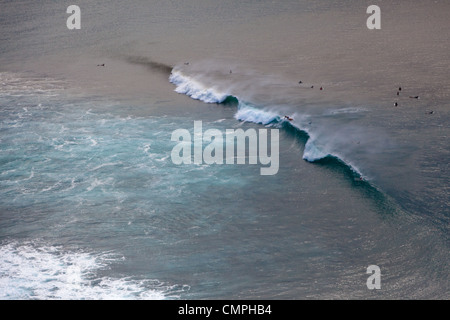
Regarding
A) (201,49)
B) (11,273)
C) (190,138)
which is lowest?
(11,273)

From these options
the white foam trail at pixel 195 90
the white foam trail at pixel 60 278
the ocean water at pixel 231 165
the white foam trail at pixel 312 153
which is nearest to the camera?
Answer: the white foam trail at pixel 60 278

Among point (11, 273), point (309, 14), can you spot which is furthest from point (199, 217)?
point (309, 14)

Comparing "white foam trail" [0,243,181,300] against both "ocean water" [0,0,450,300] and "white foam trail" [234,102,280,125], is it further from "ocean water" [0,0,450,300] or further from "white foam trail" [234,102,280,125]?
"white foam trail" [234,102,280,125]

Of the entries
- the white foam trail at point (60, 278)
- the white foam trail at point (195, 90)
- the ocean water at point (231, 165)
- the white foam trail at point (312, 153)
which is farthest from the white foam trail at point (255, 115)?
the white foam trail at point (60, 278)

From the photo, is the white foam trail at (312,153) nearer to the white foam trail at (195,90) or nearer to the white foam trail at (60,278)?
the white foam trail at (195,90)

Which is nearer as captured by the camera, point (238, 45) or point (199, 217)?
point (199, 217)

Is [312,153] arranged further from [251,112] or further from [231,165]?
[251,112]

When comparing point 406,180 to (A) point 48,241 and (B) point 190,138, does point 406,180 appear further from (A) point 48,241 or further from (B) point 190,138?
(A) point 48,241

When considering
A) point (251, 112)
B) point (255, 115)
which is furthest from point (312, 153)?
point (251, 112)
